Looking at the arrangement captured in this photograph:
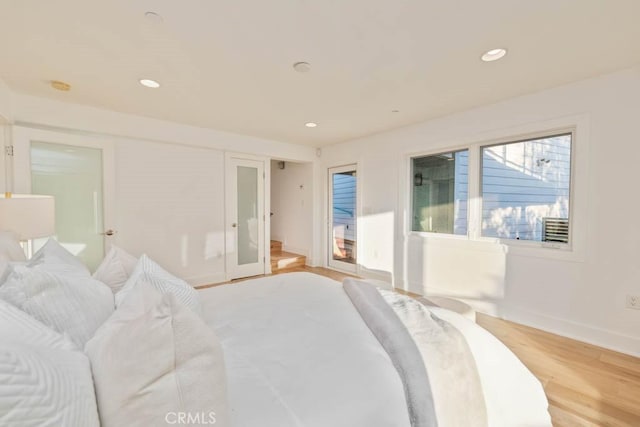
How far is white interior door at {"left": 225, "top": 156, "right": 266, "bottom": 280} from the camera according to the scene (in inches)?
175

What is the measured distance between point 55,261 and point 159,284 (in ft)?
1.57

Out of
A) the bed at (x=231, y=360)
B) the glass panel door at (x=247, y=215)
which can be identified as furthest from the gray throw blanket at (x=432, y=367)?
the glass panel door at (x=247, y=215)

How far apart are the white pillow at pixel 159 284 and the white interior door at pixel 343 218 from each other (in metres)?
3.64

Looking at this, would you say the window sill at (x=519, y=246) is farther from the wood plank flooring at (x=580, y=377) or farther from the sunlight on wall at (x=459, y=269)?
the wood plank flooring at (x=580, y=377)

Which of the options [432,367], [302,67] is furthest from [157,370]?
[302,67]

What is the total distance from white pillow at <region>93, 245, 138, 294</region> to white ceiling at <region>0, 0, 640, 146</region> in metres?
1.49

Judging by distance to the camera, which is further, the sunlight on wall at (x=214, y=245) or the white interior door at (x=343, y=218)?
the white interior door at (x=343, y=218)

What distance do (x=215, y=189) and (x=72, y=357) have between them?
3.79 m

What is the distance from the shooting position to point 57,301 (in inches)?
38.2

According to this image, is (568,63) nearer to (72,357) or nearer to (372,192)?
(372,192)

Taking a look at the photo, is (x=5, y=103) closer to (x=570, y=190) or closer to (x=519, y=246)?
(x=519, y=246)

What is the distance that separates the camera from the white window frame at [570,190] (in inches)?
102

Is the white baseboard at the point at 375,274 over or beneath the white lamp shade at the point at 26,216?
beneath

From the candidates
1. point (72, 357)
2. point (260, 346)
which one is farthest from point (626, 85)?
point (72, 357)
